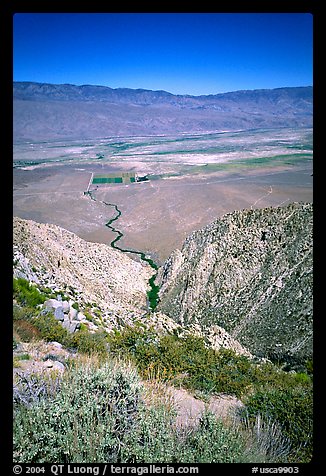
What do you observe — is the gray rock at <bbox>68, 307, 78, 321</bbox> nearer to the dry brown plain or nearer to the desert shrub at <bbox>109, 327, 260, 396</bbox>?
the desert shrub at <bbox>109, 327, 260, 396</bbox>

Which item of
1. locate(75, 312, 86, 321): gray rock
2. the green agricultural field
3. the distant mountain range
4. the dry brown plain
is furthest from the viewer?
the distant mountain range

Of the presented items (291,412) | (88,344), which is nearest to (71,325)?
(88,344)

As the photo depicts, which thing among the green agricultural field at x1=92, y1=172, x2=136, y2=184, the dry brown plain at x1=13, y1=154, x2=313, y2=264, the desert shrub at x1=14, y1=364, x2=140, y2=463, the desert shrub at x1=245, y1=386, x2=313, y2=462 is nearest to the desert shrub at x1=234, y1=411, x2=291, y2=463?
the desert shrub at x1=245, y1=386, x2=313, y2=462

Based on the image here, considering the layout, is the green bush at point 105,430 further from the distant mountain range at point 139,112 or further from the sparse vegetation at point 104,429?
the distant mountain range at point 139,112

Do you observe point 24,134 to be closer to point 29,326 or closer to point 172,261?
point 172,261

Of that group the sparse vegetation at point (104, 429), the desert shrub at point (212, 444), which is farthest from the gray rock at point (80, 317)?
the desert shrub at point (212, 444)

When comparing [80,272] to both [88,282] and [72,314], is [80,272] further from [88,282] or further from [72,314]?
[72,314]
